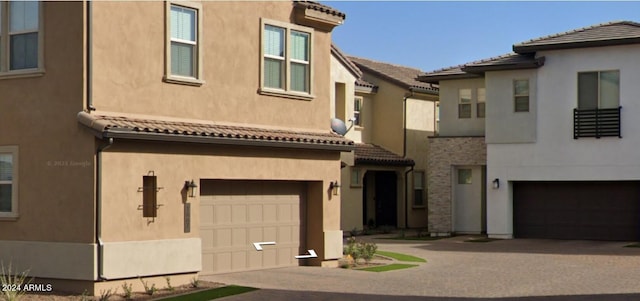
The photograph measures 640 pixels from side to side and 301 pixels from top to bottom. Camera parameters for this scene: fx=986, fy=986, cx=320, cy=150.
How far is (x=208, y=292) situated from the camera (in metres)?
18.2

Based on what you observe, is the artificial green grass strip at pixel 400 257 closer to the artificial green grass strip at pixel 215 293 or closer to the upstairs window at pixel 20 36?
the artificial green grass strip at pixel 215 293

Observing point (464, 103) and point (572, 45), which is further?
point (464, 103)

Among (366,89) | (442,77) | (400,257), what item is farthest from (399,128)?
(400,257)

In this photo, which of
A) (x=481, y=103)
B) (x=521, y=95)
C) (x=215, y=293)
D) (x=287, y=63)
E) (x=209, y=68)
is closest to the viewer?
(x=215, y=293)

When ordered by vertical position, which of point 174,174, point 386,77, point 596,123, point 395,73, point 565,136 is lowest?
point 174,174

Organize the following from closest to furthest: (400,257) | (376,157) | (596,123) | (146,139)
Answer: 1. (146,139)
2. (400,257)
3. (596,123)
4. (376,157)

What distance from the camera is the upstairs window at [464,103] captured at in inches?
1464

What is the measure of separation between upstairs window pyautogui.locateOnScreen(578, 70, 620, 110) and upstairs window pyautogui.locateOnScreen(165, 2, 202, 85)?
16681mm

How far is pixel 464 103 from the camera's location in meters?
37.3

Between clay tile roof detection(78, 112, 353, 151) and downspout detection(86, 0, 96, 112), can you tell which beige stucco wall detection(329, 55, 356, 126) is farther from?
downspout detection(86, 0, 96, 112)

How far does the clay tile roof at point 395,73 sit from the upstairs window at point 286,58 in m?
18.5

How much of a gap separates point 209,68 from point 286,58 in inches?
97.6

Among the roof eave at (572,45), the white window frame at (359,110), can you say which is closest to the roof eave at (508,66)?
the roof eave at (572,45)

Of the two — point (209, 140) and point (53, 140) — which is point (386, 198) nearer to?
point (209, 140)
